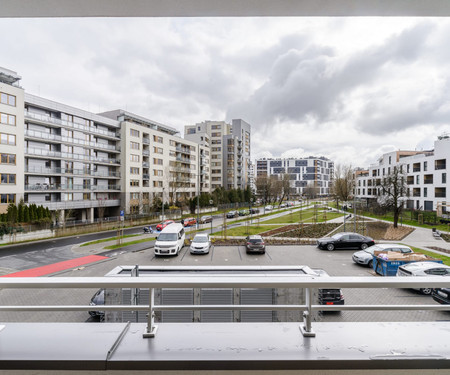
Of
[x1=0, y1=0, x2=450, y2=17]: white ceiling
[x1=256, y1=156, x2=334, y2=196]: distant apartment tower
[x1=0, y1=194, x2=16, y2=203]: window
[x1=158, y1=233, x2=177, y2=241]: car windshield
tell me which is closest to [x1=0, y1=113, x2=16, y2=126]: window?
[x1=0, y1=194, x2=16, y2=203]: window

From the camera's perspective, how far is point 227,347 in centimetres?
92

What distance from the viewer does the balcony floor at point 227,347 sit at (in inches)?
34.0

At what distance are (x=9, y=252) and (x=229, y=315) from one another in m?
10.4

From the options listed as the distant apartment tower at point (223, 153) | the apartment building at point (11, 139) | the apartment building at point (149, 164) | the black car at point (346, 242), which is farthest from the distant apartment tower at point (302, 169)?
the apartment building at point (11, 139)

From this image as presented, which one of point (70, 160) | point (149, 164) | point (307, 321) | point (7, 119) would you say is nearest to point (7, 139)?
point (7, 119)

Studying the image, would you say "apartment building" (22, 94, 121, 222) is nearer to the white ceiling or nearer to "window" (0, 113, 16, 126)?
"window" (0, 113, 16, 126)

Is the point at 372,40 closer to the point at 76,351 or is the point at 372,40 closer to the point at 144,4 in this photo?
the point at 144,4

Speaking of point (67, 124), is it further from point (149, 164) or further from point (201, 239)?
point (201, 239)

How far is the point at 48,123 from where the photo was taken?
48.4 feet

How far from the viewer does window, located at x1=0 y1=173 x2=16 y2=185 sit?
11.9m

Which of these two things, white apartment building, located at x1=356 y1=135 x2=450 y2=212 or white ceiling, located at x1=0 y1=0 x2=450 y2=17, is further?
Answer: white apartment building, located at x1=356 y1=135 x2=450 y2=212

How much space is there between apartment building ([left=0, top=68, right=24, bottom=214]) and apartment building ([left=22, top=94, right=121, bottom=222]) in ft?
2.13

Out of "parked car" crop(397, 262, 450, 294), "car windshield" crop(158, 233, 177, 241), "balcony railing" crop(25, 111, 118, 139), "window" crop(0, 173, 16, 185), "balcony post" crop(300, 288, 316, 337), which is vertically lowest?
"car windshield" crop(158, 233, 177, 241)

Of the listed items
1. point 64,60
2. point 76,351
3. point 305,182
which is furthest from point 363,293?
point 305,182
